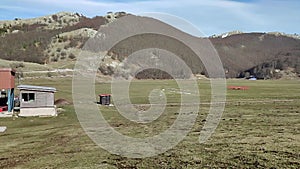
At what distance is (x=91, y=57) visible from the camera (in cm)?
14750

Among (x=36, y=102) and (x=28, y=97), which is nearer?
(x=36, y=102)

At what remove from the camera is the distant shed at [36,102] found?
42.1 meters

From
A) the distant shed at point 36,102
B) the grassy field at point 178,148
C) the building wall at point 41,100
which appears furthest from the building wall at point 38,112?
the grassy field at point 178,148

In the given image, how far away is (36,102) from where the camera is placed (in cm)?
4278

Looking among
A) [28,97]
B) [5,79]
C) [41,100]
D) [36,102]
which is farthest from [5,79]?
[41,100]

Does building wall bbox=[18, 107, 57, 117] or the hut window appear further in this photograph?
the hut window

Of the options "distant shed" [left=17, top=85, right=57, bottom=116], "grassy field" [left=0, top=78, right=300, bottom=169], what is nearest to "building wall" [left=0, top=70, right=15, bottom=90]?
"distant shed" [left=17, top=85, right=57, bottom=116]

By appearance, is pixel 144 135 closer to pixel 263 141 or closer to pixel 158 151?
pixel 158 151

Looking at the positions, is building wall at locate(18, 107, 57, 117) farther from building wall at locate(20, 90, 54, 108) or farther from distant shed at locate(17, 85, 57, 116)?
building wall at locate(20, 90, 54, 108)

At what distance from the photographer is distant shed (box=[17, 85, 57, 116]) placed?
4209 centimetres

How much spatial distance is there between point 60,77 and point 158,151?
94117mm

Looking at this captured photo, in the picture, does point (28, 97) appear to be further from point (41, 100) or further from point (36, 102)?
point (41, 100)

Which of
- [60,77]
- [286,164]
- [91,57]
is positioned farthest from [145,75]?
[286,164]

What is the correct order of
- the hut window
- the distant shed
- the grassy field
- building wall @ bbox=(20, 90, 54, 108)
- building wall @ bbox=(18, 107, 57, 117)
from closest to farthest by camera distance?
1. the grassy field
2. building wall @ bbox=(18, 107, 57, 117)
3. the distant shed
4. building wall @ bbox=(20, 90, 54, 108)
5. the hut window
